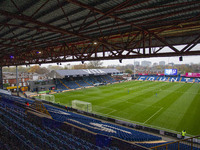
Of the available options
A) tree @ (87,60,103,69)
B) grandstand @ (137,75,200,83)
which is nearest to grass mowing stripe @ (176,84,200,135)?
grandstand @ (137,75,200,83)

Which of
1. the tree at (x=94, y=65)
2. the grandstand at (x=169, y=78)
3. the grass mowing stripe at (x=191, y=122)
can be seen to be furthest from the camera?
the tree at (x=94, y=65)

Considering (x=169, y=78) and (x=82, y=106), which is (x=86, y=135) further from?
(x=169, y=78)

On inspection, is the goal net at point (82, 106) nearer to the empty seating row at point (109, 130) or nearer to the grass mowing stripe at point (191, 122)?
the empty seating row at point (109, 130)

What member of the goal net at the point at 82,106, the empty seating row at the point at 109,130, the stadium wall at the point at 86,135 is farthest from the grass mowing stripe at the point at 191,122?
the goal net at the point at 82,106

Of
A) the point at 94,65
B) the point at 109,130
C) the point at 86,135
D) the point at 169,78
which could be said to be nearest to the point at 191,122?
the point at 109,130

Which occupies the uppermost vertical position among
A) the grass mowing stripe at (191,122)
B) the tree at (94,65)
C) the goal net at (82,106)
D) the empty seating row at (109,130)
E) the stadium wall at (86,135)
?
the tree at (94,65)

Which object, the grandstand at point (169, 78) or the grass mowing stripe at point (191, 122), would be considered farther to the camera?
the grandstand at point (169, 78)

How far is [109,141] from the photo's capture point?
209 inches

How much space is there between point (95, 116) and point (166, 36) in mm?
12771

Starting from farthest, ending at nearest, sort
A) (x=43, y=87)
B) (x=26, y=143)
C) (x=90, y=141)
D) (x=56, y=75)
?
(x=56, y=75), (x=43, y=87), (x=90, y=141), (x=26, y=143)

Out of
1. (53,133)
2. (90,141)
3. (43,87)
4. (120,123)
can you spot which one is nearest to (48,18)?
(53,133)

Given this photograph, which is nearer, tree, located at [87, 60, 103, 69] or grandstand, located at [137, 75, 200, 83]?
grandstand, located at [137, 75, 200, 83]

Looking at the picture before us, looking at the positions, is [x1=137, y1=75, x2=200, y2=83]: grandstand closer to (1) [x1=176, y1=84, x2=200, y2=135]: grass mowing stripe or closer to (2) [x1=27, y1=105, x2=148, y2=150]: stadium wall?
(1) [x1=176, y1=84, x2=200, y2=135]: grass mowing stripe

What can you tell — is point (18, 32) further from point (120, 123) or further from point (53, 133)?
point (120, 123)
